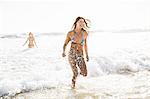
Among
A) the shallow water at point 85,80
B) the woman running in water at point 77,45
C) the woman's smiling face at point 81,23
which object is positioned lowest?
the shallow water at point 85,80

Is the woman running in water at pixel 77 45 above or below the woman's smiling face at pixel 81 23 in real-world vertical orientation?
below

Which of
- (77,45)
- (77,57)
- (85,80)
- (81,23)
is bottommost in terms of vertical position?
(85,80)

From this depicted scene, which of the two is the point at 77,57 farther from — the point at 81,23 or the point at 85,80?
the point at 85,80

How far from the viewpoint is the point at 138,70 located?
11281 millimetres

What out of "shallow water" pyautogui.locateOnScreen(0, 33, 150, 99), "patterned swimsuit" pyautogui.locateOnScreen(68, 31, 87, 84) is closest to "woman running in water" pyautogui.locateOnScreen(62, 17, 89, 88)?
"patterned swimsuit" pyautogui.locateOnScreen(68, 31, 87, 84)

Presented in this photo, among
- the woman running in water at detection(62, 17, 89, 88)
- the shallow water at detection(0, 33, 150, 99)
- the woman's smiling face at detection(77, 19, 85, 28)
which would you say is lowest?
the shallow water at detection(0, 33, 150, 99)

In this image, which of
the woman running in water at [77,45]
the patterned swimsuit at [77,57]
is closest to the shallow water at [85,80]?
the patterned swimsuit at [77,57]

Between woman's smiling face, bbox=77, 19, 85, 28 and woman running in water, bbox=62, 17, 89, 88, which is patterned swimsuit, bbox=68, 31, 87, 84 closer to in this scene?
woman running in water, bbox=62, 17, 89, 88

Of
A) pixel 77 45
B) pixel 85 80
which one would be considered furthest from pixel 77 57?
pixel 85 80

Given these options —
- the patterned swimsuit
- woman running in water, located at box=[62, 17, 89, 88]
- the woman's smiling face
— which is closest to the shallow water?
the patterned swimsuit

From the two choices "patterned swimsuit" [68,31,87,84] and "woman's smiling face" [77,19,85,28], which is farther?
"patterned swimsuit" [68,31,87,84]

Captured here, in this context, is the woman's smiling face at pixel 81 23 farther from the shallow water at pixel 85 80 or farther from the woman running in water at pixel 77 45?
the shallow water at pixel 85 80

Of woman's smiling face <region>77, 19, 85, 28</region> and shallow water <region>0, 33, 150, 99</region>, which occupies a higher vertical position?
woman's smiling face <region>77, 19, 85, 28</region>

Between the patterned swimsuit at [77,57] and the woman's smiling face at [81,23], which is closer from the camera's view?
the woman's smiling face at [81,23]
